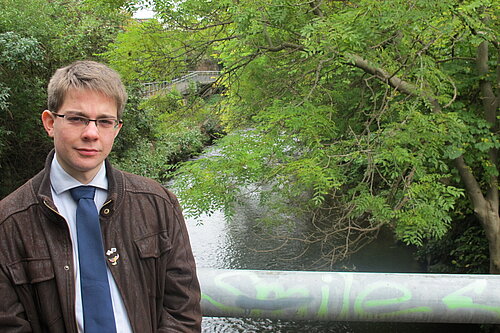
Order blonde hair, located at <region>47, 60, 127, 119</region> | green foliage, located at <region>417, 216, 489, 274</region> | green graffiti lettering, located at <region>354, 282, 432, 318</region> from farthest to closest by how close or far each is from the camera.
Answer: green foliage, located at <region>417, 216, 489, 274</region> < green graffiti lettering, located at <region>354, 282, 432, 318</region> < blonde hair, located at <region>47, 60, 127, 119</region>

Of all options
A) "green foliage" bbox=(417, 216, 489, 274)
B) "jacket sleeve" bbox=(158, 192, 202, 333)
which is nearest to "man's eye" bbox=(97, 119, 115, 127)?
"jacket sleeve" bbox=(158, 192, 202, 333)

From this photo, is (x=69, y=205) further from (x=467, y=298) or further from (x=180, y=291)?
(x=467, y=298)

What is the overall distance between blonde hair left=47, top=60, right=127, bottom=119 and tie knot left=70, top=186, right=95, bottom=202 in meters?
0.21

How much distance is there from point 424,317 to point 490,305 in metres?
0.19

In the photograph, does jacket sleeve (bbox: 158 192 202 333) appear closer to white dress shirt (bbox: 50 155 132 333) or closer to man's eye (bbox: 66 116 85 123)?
white dress shirt (bbox: 50 155 132 333)

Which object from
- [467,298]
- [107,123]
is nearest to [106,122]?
[107,123]

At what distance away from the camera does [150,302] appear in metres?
1.25

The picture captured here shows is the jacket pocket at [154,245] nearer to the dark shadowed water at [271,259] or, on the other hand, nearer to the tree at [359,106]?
the tree at [359,106]

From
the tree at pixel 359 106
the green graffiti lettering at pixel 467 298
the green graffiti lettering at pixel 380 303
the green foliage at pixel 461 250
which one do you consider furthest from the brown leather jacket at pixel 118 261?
the green foliage at pixel 461 250

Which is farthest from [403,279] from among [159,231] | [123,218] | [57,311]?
[57,311]

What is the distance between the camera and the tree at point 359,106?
15.3 ft

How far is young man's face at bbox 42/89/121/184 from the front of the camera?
1164 mm

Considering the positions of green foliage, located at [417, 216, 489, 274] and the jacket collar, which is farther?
green foliage, located at [417, 216, 489, 274]

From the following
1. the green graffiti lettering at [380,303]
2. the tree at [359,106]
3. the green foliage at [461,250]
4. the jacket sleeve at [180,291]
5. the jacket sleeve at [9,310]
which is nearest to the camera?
the jacket sleeve at [9,310]
